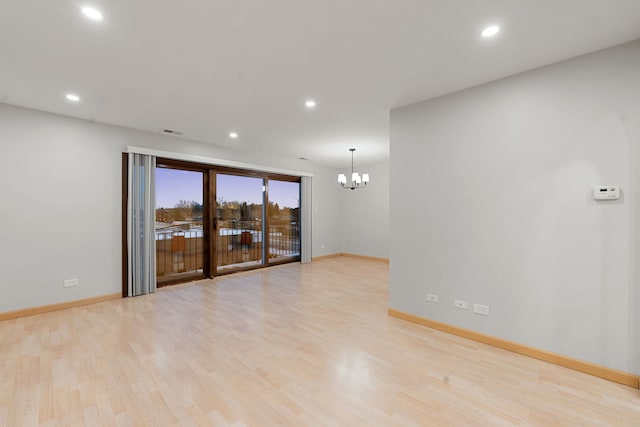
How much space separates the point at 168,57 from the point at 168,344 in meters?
2.76

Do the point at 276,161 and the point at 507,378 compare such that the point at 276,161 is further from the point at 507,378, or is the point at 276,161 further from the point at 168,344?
the point at 507,378

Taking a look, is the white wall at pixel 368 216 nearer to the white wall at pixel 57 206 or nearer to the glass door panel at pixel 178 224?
the glass door panel at pixel 178 224

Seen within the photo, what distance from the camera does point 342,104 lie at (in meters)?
3.43

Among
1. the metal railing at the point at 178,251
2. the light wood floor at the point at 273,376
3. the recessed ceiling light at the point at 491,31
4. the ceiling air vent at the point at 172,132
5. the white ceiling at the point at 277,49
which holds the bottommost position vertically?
the light wood floor at the point at 273,376

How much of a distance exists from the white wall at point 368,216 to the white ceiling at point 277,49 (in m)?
3.90

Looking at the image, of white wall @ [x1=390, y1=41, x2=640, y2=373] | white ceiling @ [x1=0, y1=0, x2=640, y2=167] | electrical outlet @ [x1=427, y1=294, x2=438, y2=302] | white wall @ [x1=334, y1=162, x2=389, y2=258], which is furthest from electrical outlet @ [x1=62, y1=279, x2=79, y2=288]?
white wall @ [x1=334, y1=162, x2=389, y2=258]

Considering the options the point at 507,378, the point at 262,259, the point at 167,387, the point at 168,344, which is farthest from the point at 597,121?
the point at 262,259

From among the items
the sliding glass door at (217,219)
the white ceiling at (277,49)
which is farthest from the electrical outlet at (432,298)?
the sliding glass door at (217,219)

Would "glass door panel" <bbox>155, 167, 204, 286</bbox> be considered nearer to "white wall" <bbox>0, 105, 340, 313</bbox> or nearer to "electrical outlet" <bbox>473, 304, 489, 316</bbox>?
"white wall" <bbox>0, 105, 340, 313</bbox>

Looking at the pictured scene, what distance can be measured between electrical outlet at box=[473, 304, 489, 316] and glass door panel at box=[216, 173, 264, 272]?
4.71 meters

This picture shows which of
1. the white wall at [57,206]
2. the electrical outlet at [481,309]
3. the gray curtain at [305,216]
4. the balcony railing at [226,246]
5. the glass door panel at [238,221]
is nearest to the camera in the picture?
the electrical outlet at [481,309]

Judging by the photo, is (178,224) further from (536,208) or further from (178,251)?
(536,208)

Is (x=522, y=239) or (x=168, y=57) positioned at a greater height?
(x=168, y=57)

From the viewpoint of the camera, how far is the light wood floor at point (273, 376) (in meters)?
1.79
